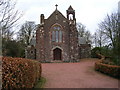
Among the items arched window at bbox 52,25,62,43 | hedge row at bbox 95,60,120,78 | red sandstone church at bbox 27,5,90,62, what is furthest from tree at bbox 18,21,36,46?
hedge row at bbox 95,60,120,78

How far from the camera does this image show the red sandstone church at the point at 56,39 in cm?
2450

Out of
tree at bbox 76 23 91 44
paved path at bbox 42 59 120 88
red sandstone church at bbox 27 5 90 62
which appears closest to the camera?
paved path at bbox 42 59 120 88

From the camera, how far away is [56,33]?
2511 cm

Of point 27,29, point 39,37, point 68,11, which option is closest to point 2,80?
point 39,37

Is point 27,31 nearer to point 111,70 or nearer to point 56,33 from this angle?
point 56,33

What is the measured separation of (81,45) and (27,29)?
1798 centimetres

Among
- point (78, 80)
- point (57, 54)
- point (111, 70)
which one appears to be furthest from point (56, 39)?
point (78, 80)

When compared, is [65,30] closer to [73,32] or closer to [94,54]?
[73,32]

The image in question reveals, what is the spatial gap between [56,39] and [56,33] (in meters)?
1.23

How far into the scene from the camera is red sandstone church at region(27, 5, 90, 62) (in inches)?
965

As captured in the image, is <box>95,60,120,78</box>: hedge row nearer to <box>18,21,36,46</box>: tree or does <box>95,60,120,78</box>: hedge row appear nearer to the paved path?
the paved path

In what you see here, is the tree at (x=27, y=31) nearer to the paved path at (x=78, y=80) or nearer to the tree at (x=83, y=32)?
the tree at (x=83, y=32)

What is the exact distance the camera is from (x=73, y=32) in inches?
981

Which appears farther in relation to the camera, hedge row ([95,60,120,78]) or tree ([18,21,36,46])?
tree ([18,21,36,46])
